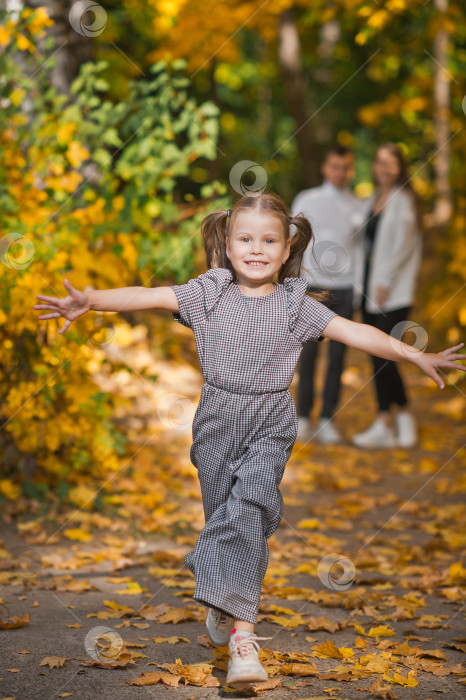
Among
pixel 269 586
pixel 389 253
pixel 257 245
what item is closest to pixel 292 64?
pixel 389 253

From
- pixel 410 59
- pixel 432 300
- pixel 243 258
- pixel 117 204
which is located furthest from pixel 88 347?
pixel 410 59

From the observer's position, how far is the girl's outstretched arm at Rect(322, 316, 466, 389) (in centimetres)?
254

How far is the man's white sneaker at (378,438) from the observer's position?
635cm

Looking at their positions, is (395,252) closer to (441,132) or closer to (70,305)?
(70,305)

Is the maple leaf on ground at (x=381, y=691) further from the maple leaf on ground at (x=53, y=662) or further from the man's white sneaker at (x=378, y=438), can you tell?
the man's white sneaker at (x=378, y=438)

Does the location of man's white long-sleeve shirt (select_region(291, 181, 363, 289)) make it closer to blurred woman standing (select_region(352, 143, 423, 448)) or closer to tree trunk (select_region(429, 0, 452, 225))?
blurred woman standing (select_region(352, 143, 423, 448))

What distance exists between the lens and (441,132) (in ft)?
42.4

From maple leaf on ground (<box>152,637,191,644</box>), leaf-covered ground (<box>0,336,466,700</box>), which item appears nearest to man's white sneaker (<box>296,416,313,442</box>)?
leaf-covered ground (<box>0,336,466,700</box>)

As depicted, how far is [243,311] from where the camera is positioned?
2.73 meters

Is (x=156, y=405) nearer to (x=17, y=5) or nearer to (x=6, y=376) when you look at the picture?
(x=6, y=376)

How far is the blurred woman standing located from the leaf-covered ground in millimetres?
687

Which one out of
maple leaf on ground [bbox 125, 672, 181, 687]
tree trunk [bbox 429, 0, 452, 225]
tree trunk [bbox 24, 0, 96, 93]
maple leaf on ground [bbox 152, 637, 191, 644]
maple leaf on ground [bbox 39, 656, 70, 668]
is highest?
tree trunk [bbox 429, 0, 452, 225]

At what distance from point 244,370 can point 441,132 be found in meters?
11.3

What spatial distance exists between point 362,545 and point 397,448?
2.27 metres
